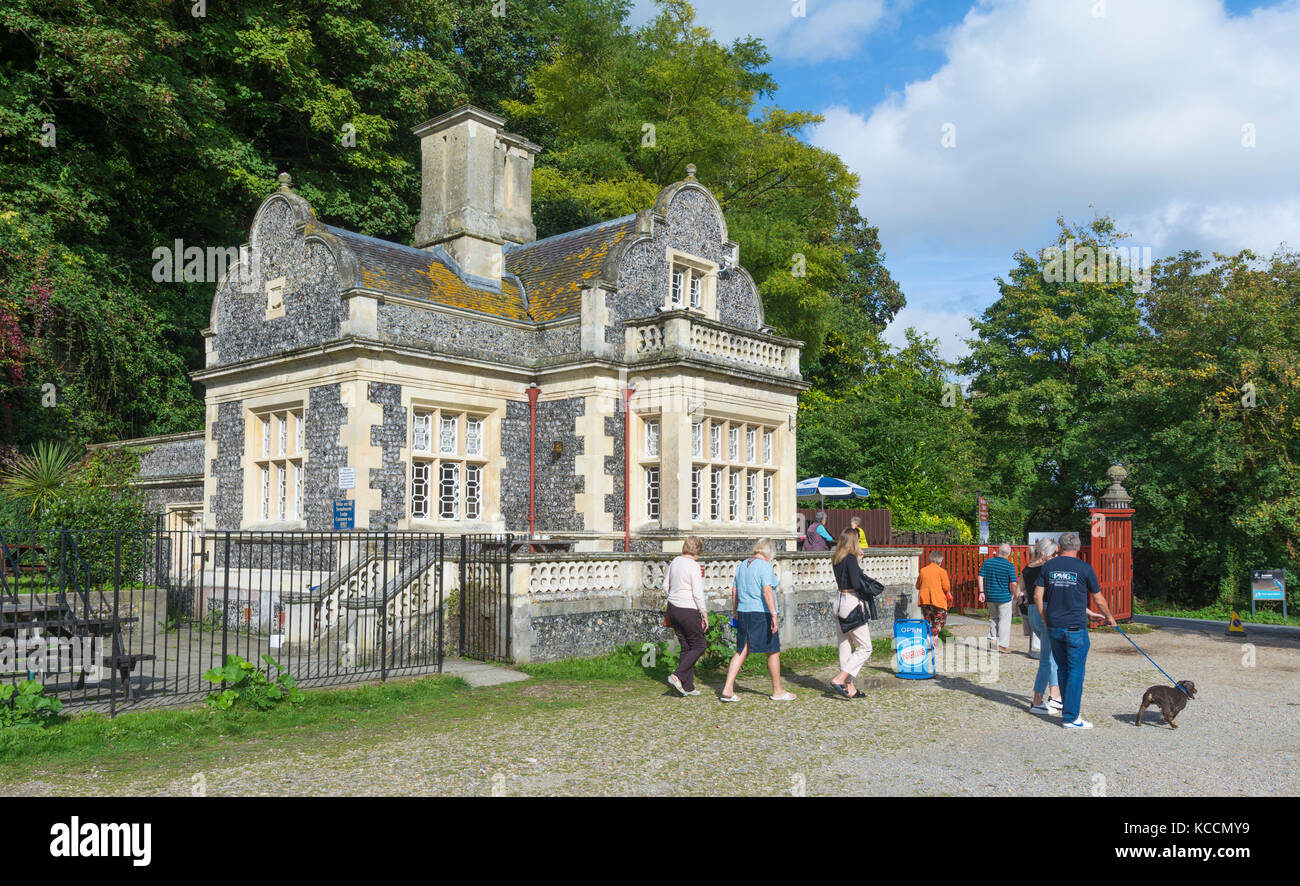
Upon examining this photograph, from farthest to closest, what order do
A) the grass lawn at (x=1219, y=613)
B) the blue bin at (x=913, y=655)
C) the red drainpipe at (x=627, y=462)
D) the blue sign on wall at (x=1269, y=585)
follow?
the grass lawn at (x=1219, y=613) < the blue sign on wall at (x=1269, y=585) < the red drainpipe at (x=627, y=462) < the blue bin at (x=913, y=655)

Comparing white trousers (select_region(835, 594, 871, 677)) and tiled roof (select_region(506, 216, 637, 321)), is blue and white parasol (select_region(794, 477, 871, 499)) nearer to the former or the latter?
tiled roof (select_region(506, 216, 637, 321))

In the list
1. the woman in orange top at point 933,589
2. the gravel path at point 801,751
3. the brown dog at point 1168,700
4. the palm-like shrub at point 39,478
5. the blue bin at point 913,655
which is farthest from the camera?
the palm-like shrub at point 39,478

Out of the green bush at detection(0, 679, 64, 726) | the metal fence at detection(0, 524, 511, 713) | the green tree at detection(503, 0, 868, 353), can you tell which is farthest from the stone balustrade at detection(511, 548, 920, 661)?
the green tree at detection(503, 0, 868, 353)

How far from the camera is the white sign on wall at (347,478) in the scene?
1552 cm

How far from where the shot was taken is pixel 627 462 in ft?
56.7

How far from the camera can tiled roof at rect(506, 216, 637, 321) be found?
60.6ft

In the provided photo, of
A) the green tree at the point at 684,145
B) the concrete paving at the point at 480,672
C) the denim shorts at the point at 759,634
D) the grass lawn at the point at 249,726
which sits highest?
the green tree at the point at 684,145

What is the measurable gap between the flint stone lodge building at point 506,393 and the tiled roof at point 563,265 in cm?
6

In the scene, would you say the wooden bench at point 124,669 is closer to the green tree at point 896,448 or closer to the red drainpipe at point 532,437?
the red drainpipe at point 532,437

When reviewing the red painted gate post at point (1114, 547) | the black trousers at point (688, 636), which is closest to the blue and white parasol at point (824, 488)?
the red painted gate post at point (1114, 547)

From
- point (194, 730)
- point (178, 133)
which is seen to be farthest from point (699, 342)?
point (178, 133)

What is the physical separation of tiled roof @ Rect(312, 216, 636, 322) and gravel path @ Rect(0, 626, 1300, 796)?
8.15 meters

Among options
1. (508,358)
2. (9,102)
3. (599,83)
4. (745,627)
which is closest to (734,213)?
(599,83)
